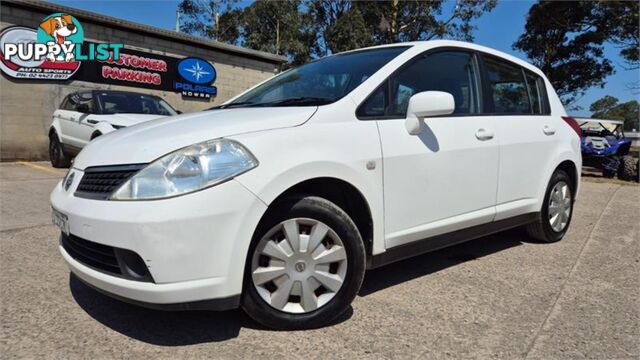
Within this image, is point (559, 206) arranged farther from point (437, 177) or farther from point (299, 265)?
point (299, 265)

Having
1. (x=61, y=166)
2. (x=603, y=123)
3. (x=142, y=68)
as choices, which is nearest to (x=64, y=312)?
(x=61, y=166)

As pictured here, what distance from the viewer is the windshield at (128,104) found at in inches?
306

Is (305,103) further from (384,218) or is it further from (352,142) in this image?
(384,218)

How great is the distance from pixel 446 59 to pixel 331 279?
1859mm

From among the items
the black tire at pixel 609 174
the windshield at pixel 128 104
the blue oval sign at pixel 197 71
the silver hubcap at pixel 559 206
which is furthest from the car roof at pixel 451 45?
the blue oval sign at pixel 197 71

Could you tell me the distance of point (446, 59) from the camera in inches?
131

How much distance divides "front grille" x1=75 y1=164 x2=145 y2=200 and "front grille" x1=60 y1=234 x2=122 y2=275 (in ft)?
0.76

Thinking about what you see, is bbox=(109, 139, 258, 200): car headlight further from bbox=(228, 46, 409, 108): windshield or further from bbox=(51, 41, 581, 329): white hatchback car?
bbox=(228, 46, 409, 108): windshield

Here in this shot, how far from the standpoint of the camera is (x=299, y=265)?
2.35 metres

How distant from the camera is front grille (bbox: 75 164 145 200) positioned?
216 cm

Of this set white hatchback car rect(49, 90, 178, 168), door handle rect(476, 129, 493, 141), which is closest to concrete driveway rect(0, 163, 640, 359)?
door handle rect(476, 129, 493, 141)

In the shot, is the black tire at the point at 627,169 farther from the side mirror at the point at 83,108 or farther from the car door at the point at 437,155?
the side mirror at the point at 83,108

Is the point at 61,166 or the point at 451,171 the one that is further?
the point at 61,166

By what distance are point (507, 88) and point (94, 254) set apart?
3.25 metres
